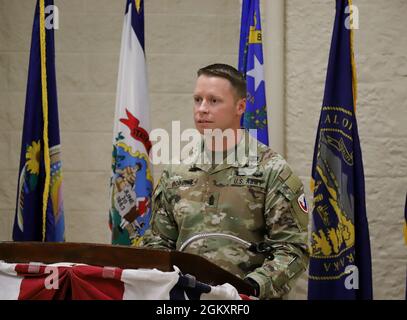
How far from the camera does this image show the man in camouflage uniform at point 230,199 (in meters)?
2.21

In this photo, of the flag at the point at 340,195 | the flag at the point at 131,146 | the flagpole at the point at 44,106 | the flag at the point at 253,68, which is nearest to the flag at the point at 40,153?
the flagpole at the point at 44,106

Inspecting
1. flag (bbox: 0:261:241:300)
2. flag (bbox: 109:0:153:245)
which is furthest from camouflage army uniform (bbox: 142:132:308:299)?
flag (bbox: 109:0:153:245)

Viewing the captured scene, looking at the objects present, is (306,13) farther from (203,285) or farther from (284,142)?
(203,285)

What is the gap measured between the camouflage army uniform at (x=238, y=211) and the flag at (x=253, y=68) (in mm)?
906

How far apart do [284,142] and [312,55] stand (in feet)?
1.73

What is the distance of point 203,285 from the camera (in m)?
1.58

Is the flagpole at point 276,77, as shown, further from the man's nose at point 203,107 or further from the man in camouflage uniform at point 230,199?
the man's nose at point 203,107

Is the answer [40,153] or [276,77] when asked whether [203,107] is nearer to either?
[40,153]

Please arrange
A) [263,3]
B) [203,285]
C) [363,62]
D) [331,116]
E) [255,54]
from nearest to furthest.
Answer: [203,285], [331,116], [255,54], [363,62], [263,3]

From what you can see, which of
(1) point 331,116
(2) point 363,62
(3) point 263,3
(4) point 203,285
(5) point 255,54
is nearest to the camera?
(4) point 203,285

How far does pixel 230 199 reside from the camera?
2301 mm

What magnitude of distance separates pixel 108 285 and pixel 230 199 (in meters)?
0.81
